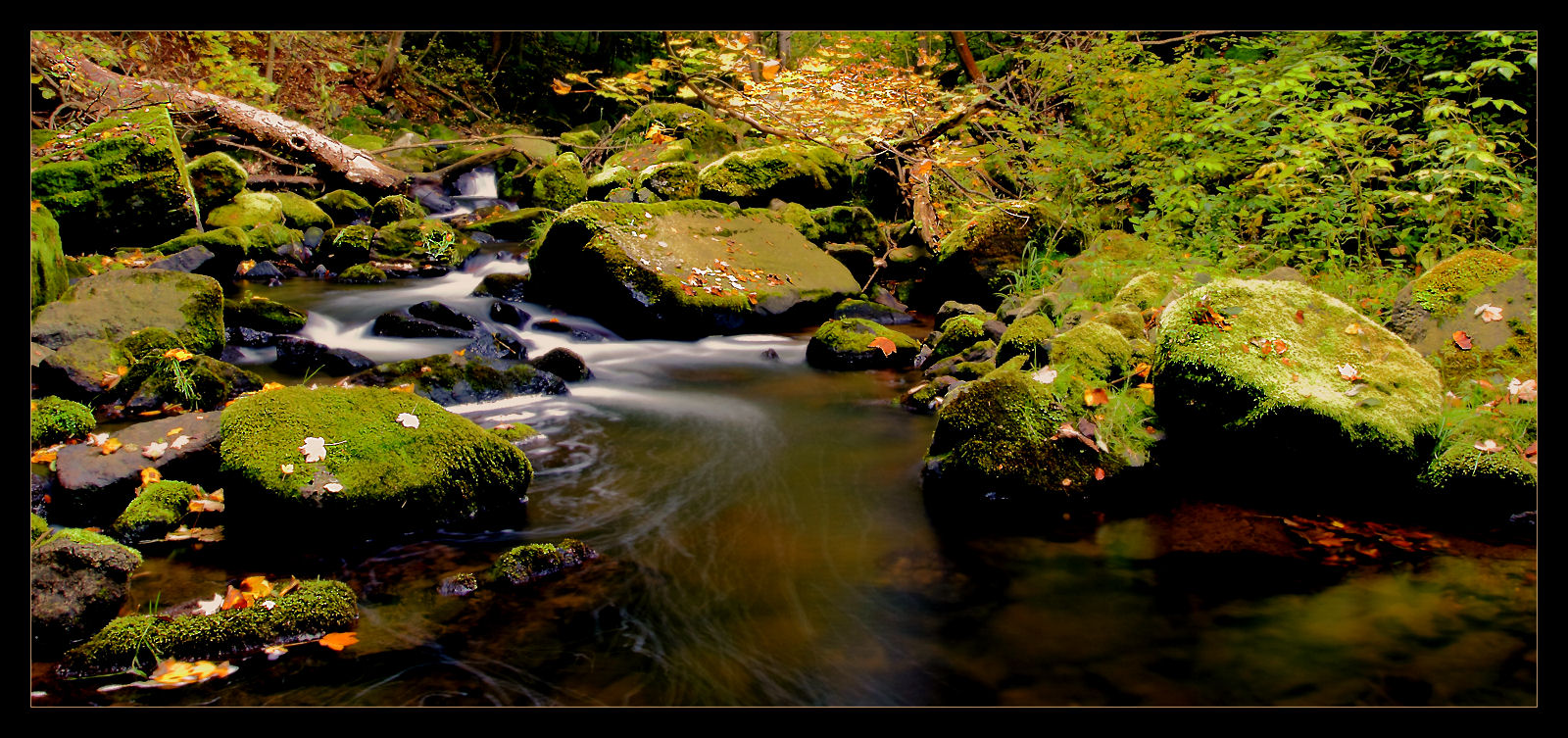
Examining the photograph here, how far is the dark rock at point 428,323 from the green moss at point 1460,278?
741cm

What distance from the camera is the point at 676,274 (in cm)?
865

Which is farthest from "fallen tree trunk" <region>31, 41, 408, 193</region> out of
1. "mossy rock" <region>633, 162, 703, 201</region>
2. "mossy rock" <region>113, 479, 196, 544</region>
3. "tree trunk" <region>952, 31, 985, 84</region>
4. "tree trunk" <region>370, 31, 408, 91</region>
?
"tree trunk" <region>952, 31, 985, 84</region>

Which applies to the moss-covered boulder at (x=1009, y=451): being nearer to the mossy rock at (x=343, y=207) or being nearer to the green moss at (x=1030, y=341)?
the green moss at (x=1030, y=341)

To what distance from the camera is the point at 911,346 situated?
7723 mm

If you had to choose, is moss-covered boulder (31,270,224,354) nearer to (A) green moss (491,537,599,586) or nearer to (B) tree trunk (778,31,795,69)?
(A) green moss (491,537,599,586)

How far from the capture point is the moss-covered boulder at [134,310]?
19.1 ft

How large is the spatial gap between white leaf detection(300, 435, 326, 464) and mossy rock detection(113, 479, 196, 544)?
0.65 m

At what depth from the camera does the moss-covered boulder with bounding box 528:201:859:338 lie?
8477mm

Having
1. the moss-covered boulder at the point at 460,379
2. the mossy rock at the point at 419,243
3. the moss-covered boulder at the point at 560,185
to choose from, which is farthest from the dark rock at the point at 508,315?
the moss-covered boulder at the point at 560,185

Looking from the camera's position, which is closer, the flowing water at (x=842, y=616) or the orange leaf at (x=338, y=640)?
the flowing water at (x=842, y=616)
